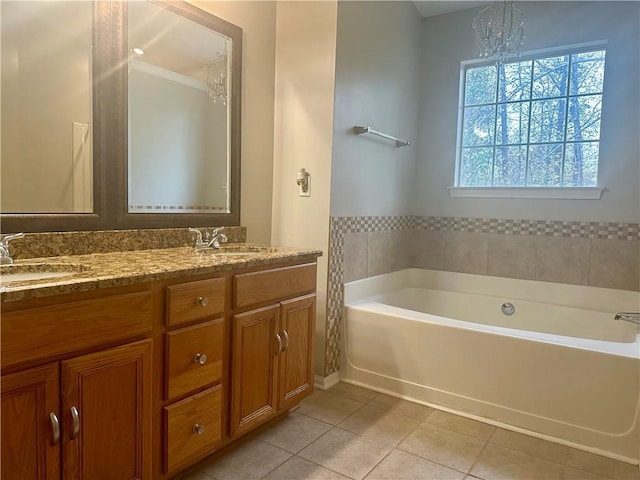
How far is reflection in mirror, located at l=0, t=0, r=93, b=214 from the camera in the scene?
156cm

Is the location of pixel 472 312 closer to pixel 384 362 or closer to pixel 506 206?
pixel 506 206

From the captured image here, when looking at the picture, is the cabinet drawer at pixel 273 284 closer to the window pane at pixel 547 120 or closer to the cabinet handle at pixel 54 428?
the cabinet handle at pixel 54 428

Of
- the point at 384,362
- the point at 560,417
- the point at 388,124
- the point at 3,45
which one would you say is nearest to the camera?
the point at 3,45

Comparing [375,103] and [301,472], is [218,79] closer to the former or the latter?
[375,103]

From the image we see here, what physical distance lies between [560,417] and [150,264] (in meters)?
1.94

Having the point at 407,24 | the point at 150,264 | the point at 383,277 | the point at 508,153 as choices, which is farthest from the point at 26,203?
the point at 508,153

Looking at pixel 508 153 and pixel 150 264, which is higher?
pixel 508 153

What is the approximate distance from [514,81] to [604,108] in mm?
Answer: 635

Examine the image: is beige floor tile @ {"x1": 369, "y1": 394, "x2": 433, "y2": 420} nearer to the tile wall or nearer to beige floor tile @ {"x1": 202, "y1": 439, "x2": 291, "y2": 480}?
the tile wall

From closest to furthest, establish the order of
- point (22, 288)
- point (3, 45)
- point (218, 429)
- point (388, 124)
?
1. point (22, 288)
2. point (3, 45)
3. point (218, 429)
4. point (388, 124)

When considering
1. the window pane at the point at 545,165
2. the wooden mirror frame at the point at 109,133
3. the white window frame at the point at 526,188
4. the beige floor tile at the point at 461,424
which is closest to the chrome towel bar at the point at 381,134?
the white window frame at the point at 526,188

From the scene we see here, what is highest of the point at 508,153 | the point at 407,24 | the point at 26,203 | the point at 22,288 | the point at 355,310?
the point at 407,24

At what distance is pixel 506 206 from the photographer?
3174mm

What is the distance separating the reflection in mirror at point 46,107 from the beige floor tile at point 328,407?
145cm
